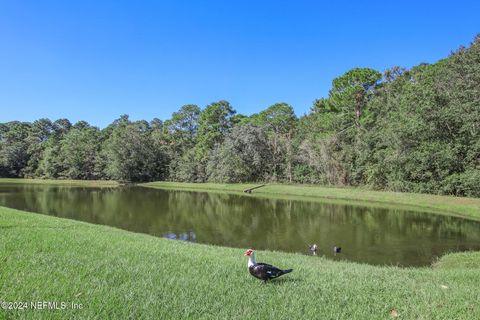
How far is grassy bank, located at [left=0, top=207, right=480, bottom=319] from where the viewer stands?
13.6 feet

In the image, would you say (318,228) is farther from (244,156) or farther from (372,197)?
(244,156)

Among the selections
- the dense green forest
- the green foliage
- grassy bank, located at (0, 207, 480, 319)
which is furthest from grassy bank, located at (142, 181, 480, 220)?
grassy bank, located at (0, 207, 480, 319)

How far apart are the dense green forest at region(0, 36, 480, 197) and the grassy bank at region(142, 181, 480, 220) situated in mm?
2462

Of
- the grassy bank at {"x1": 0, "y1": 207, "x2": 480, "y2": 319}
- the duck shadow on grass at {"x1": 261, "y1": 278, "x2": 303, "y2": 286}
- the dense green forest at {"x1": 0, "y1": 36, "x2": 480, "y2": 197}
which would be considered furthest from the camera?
the dense green forest at {"x1": 0, "y1": 36, "x2": 480, "y2": 197}

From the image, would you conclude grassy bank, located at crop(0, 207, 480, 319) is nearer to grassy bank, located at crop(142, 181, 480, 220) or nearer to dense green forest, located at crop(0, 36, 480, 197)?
grassy bank, located at crop(142, 181, 480, 220)

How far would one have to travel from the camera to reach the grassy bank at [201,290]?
4.14 meters

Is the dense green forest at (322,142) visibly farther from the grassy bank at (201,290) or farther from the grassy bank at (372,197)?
the grassy bank at (201,290)

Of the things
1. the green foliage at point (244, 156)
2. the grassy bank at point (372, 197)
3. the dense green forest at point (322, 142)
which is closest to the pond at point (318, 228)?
the grassy bank at point (372, 197)

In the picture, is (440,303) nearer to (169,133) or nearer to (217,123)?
(217,123)

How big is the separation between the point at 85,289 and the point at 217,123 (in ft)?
211

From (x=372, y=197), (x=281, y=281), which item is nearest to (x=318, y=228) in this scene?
(x=281, y=281)

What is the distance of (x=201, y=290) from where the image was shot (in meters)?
4.85

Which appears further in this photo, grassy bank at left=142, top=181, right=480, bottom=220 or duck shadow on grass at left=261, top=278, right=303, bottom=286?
grassy bank at left=142, top=181, right=480, bottom=220

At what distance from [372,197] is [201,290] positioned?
34.9 m
